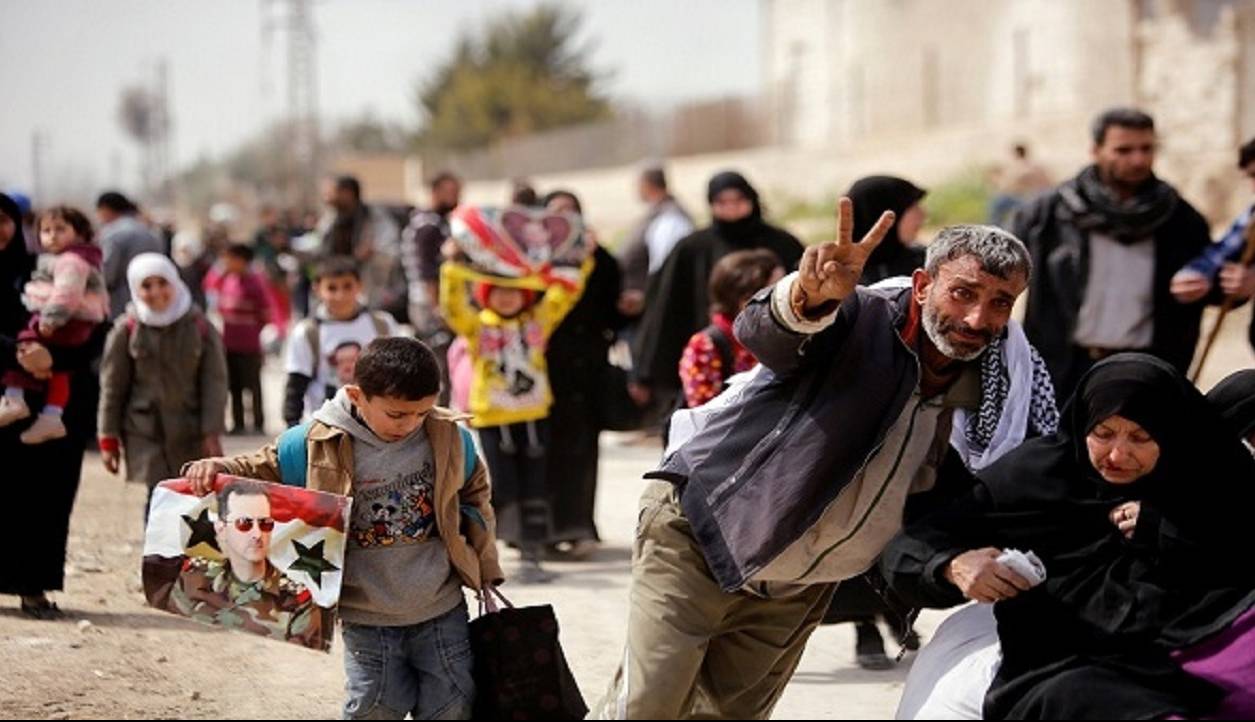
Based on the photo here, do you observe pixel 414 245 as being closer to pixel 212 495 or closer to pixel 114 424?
pixel 114 424

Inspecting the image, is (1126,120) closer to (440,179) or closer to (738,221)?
(738,221)

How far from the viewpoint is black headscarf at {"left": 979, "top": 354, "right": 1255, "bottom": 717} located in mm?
4270

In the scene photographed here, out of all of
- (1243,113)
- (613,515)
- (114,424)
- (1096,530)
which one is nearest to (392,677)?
(1096,530)

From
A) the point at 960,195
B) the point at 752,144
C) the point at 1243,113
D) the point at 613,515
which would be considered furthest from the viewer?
the point at 752,144

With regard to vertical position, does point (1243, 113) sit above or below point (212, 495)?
above

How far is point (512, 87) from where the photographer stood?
66.3 meters

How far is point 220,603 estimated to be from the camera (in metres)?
4.81

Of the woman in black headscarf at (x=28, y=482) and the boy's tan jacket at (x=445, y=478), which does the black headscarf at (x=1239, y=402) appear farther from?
the woman in black headscarf at (x=28, y=482)

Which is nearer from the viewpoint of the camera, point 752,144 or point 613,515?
point 613,515

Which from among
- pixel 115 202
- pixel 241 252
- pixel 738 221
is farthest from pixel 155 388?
pixel 241 252

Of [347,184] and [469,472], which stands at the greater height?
[347,184]

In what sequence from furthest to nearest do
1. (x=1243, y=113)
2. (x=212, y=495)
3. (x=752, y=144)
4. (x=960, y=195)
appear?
(x=752, y=144), (x=960, y=195), (x=1243, y=113), (x=212, y=495)

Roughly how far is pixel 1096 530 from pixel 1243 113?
2158 centimetres

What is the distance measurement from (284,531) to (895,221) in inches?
126
